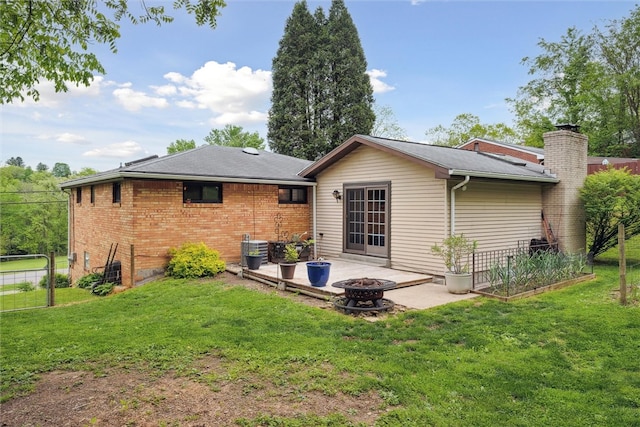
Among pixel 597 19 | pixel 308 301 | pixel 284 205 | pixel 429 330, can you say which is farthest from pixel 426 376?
pixel 597 19

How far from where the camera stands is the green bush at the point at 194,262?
9.40 meters

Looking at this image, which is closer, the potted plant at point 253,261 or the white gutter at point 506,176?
the white gutter at point 506,176

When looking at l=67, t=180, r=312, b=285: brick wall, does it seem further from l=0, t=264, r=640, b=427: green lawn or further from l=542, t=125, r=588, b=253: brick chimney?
l=542, t=125, r=588, b=253: brick chimney

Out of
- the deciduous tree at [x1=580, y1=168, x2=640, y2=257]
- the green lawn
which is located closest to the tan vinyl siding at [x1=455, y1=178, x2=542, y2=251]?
the deciduous tree at [x1=580, y1=168, x2=640, y2=257]

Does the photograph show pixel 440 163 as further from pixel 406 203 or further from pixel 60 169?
pixel 60 169

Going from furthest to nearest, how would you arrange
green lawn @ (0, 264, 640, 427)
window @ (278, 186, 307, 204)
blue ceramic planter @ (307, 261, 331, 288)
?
window @ (278, 186, 307, 204)
blue ceramic planter @ (307, 261, 331, 288)
green lawn @ (0, 264, 640, 427)

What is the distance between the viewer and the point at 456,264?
7992 millimetres

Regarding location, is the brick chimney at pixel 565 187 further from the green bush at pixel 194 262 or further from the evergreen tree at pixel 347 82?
the evergreen tree at pixel 347 82

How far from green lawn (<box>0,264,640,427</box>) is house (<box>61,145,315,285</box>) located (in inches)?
106

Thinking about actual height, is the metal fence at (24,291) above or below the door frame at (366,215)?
below

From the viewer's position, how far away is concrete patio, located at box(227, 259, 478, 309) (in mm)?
7117

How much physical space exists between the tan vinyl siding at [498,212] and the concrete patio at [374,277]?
154 centimetres

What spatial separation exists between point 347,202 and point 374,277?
124 inches

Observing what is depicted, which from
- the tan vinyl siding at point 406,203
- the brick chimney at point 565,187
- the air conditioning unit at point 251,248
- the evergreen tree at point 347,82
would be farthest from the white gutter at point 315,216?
the evergreen tree at point 347,82
